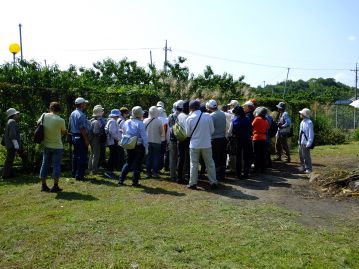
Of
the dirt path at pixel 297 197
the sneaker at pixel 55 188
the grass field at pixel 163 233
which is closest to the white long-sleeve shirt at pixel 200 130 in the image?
the grass field at pixel 163 233

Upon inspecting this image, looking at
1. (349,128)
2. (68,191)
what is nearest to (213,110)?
(68,191)

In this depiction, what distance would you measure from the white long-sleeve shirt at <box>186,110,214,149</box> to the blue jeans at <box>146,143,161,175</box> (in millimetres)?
1578

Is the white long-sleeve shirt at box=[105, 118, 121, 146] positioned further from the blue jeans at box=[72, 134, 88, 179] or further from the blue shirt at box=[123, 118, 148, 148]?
the blue shirt at box=[123, 118, 148, 148]

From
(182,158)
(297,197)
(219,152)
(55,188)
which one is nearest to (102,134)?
(55,188)

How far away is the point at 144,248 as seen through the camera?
5.72m

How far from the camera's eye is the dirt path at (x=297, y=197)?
24.3 ft

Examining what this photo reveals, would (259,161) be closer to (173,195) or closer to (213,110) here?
(213,110)

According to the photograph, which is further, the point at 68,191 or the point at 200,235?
the point at 68,191

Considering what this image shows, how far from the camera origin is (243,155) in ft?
35.6

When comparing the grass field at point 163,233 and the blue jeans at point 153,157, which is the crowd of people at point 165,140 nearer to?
the blue jeans at point 153,157

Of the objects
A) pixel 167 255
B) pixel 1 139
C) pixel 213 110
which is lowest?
pixel 167 255

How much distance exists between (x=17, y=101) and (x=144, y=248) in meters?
7.46

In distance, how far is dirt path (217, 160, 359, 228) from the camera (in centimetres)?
739

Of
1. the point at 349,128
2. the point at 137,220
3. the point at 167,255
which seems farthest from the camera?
the point at 349,128
